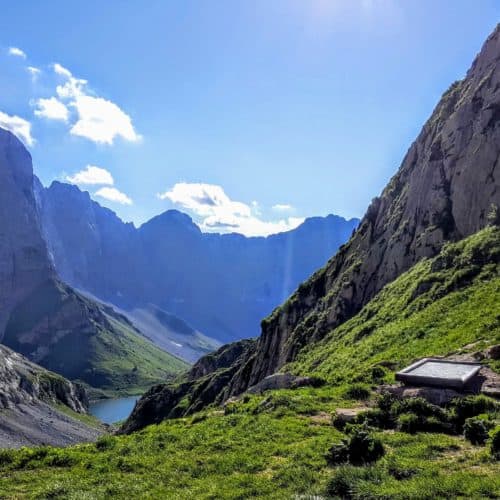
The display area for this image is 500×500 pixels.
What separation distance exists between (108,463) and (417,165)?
227 feet

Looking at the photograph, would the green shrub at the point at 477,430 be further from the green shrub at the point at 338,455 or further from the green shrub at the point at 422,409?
the green shrub at the point at 338,455

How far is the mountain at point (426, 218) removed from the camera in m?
54.9

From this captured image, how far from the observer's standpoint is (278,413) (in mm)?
23375

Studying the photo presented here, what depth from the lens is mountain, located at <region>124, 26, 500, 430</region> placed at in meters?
54.9

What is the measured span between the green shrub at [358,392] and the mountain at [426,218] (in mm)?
14070

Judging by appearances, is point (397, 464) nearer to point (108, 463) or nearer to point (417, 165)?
point (108, 463)

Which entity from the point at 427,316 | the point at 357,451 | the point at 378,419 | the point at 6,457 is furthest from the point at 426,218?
the point at 6,457

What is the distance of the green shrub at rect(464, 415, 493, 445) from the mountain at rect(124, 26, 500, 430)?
854 inches

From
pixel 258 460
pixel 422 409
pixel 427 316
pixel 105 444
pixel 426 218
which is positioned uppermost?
pixel 426 218

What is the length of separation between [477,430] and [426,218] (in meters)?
50.5

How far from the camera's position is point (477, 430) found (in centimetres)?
1658

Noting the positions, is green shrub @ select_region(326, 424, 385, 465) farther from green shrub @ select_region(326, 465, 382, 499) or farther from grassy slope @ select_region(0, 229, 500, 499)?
green shrub @ select_region(326, 465, 382, 499)

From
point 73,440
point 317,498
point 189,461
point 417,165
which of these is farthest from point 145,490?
point 73,440

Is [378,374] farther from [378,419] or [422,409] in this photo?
[422,409]
